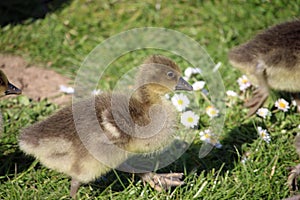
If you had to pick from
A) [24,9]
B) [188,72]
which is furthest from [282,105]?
[24,9]

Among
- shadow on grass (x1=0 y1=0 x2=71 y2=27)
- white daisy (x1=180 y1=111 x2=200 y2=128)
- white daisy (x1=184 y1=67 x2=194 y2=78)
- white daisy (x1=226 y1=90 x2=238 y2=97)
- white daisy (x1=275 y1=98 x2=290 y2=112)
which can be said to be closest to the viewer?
white daisy (x1=180 y1=111 x2=200 y2=128)

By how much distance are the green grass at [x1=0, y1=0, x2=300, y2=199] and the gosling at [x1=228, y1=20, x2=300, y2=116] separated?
0.89 feet

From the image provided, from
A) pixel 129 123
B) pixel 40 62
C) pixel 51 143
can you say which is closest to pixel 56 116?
pixel 51 143

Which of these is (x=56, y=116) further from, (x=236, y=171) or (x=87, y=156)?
(x=236, y=171)

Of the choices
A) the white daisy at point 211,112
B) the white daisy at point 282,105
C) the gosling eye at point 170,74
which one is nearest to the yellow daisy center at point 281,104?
the white daisy at point 282,105

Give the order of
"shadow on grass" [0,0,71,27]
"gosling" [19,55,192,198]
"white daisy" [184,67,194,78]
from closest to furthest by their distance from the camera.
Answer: "gosling" [19,55,192,198] < "white daisy" [184,67,194,78] < "shadow on grass" [0,0,71,27]

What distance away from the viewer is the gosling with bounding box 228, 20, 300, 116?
3035 millimetres

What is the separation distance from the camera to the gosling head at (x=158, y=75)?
2.65 meters

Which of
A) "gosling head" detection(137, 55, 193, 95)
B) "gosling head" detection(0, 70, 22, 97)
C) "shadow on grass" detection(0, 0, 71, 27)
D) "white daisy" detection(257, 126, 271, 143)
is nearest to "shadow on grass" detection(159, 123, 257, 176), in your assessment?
"white daisy" detection(257, 126, 271, 143)

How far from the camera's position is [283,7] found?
14.0 ft

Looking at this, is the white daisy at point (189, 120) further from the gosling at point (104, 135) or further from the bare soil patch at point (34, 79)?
the bare soil patch at point (34, 79)

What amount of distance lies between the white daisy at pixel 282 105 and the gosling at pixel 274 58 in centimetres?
11

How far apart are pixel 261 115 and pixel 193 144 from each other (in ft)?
1.56

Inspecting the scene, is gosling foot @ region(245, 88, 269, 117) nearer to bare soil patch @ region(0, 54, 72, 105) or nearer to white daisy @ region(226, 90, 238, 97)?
white daisy @ region(226, 90, 238, 97)
